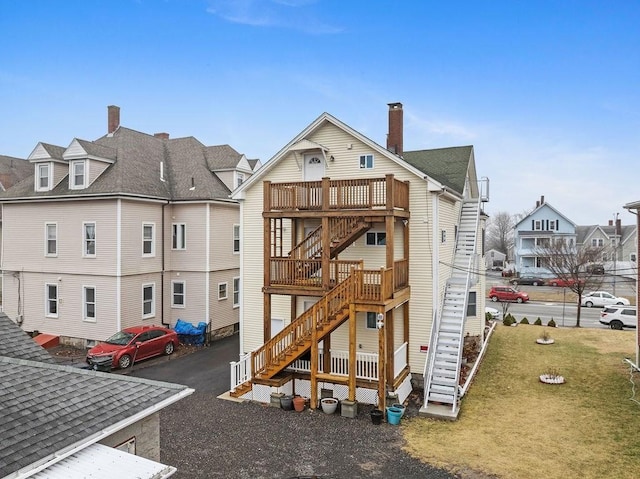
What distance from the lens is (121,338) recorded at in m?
19.6

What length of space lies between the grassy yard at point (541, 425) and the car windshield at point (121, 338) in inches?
500

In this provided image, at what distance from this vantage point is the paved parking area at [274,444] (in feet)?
35.0

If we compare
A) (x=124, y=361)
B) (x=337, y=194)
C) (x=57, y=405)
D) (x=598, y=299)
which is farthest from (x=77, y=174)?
(x=598, y=299)

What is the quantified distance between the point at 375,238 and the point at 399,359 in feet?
14.9

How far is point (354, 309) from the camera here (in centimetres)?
1403

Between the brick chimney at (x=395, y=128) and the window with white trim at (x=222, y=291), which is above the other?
the brick chimney at (x=395, y=128)

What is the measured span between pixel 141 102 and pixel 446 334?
2310 cm

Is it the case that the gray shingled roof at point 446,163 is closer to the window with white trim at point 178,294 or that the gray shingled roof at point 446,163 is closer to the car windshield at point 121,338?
the window with white trim at point 178,294

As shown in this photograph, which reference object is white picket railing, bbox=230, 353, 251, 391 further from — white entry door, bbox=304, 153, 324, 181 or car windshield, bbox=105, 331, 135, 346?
white entry door, bbox=304, 153, 324, 181

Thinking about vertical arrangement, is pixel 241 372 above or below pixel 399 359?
below

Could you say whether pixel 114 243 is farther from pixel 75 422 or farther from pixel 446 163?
pixel 446 163

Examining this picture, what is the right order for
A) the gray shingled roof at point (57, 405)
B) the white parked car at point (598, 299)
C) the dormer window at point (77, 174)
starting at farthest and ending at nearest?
the white parked car at point (598, 299), the dormer window at point (77, 174), the gray shingled roof at point (57, 405)

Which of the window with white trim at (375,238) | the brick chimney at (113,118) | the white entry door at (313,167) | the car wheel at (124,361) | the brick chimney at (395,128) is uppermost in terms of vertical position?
the brick chimney at (113,118)

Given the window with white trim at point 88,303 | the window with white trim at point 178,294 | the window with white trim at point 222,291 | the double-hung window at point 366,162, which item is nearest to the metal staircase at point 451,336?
the double-hung window at point 366,162
